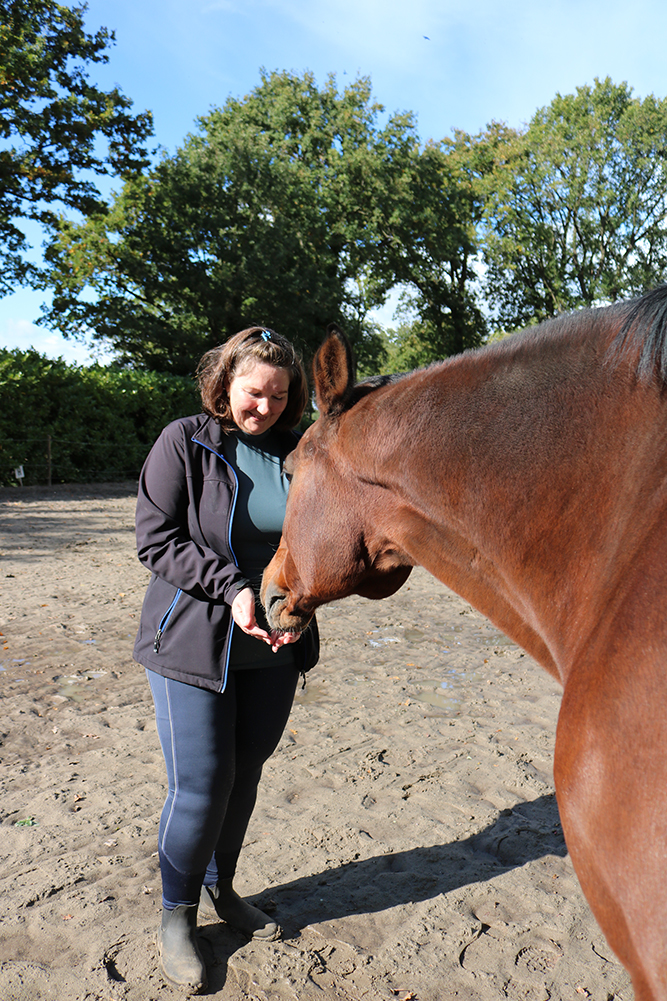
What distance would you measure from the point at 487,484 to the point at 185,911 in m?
1.96

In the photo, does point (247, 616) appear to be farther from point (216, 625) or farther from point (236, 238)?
point (236, 238)

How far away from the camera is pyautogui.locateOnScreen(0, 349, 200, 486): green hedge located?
16.4 metres

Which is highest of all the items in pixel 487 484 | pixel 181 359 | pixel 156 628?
pixel 181 359

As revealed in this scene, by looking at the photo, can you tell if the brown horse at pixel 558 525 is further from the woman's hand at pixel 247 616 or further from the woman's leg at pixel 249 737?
the woman's leg at pixel 249 737

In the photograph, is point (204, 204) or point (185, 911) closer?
point (185, 911)

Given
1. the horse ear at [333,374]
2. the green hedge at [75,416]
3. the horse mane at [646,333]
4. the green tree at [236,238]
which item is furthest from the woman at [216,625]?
the green tree at [236,238]

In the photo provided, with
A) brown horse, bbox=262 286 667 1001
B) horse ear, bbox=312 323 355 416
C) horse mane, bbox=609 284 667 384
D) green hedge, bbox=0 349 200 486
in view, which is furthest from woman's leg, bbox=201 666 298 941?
green hedge, bbox=0 349 200 486

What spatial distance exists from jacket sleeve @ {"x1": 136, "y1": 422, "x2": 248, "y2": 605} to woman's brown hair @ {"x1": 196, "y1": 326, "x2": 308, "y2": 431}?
177 millimetres

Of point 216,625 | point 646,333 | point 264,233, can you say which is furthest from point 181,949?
point 264,233

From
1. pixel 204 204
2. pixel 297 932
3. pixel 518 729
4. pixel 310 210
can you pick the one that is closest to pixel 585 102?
pixel 310 210

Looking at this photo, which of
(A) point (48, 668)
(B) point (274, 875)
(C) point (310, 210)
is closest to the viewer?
(B) point (274, 875)

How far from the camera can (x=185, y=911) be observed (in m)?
2.54

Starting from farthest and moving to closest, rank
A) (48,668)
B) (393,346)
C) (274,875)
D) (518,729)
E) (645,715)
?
(393,346), (48,668), (518,729), (274,875), (645,715)

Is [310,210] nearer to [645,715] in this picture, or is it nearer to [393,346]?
[393,346]
